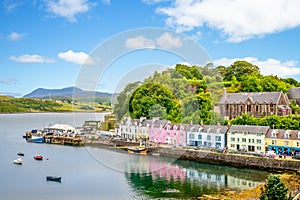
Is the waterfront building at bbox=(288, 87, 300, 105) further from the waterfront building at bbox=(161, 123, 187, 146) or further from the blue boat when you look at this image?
the blue boat

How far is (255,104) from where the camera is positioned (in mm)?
22109

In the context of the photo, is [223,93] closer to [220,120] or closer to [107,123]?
[220,120]

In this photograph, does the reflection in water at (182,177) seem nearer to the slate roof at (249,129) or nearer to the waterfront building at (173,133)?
the waterfront building at (173,133)

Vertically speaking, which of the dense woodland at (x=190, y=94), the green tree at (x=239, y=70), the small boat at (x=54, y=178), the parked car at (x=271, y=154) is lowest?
the small boat at (x=54, y=178)

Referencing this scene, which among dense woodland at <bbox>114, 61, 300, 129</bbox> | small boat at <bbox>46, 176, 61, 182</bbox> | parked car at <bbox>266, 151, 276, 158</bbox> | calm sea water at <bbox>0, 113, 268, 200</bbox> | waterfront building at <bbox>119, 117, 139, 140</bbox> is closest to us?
dense woodland at <bbox>114, 61, 300, 129</bbox>

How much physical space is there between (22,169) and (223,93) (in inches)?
552

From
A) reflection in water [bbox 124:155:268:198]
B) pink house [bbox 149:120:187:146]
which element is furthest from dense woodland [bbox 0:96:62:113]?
reflection in water [bbox 124:155:268:198]

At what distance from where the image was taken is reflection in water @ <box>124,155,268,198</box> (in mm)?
11805

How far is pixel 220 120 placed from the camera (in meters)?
21.2

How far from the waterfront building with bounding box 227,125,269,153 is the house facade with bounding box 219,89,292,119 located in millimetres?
4058

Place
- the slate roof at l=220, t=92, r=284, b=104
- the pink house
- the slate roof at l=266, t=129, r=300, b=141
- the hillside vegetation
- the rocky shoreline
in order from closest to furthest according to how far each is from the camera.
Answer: the rocky shoreline → the slate roof at l=266, t=129, r=300, b=141 → the pink house → the slate roof at l=220, t=92, r=284, b=104 → the hillside vegetation

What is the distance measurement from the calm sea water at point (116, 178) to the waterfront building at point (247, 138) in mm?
2499

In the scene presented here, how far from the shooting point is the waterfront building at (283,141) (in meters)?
16.4

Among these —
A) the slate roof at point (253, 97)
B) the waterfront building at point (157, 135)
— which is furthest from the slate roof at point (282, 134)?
the waterfront building at point (157, 135)
